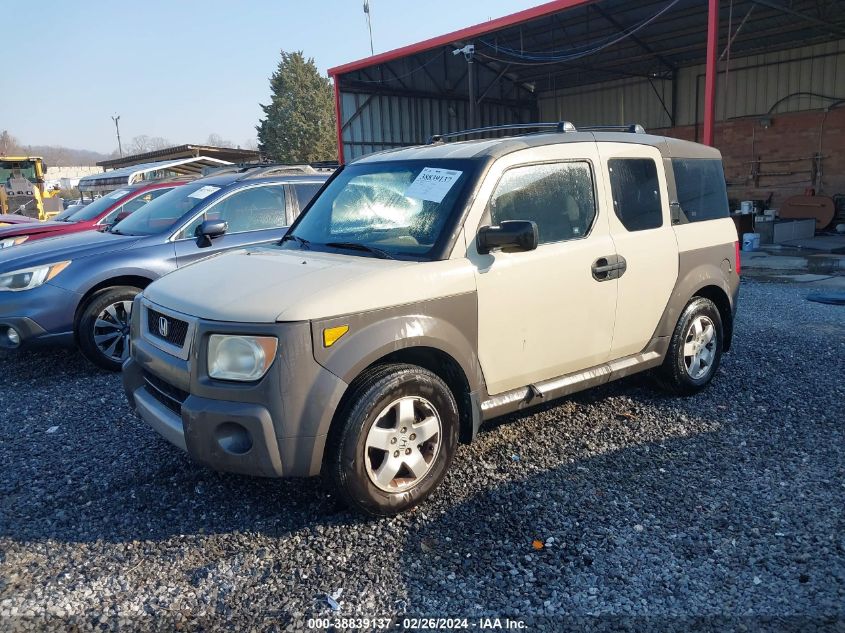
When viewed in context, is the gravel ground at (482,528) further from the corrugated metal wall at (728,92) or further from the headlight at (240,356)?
the corrugated metal wall at (728,92)

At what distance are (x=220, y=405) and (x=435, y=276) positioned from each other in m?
1.23

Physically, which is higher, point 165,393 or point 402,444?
point 165,393

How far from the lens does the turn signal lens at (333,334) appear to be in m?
3.04


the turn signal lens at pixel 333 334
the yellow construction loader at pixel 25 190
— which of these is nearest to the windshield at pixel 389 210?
the turn signal lens at pixel 333 334

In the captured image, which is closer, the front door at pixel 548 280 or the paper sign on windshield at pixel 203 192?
the front door at pixel 548 280

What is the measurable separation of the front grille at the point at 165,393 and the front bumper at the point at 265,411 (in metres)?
0.17

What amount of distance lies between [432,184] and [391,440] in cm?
148

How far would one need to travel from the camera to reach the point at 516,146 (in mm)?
3869

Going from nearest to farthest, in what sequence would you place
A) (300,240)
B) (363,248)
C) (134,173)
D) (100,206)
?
(363,248) < (300,240) < (100,206) < (134,173)

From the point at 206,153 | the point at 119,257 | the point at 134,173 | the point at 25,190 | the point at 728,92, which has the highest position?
the point at 728,92

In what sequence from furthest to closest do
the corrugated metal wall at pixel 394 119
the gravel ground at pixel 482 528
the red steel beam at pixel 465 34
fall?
the corrugated metal wall at pixel 394 119
the red steel beam at pixel 465 34
the gravel ground at pixel 482 528

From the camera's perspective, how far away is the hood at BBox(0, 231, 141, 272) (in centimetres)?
578

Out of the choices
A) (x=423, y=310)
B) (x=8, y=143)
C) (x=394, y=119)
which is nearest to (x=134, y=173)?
(x=394, y=119)

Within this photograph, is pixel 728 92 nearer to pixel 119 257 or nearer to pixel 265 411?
pixel 119 257
